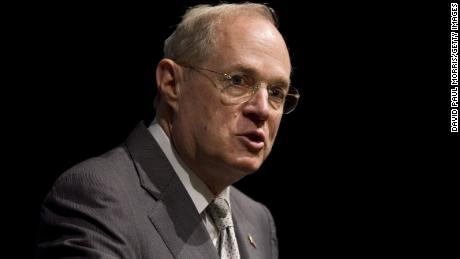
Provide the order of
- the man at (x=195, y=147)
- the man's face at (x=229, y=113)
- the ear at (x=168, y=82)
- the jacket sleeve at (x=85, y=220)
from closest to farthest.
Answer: the jacket sleeve at (x=85, y=220) → the man at (x=195, y=147) → the man's face at (x=229, y=113) → the ear at (x=168, y=82)

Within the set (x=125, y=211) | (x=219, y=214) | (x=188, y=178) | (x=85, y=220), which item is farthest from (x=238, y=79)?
(x=85, y=220)

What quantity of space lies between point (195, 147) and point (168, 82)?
0.90 ft

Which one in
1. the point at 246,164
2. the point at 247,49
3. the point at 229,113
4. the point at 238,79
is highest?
the point at 247,49

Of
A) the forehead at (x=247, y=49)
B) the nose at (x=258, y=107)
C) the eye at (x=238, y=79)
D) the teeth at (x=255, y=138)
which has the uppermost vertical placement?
the forehead at (x=247, y=49)

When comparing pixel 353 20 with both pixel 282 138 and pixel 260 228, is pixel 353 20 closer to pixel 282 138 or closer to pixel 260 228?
pixel 282 138

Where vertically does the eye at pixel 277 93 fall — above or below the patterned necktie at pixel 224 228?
above

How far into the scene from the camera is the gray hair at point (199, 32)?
2332 millimetres

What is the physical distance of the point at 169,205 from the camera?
2.18m

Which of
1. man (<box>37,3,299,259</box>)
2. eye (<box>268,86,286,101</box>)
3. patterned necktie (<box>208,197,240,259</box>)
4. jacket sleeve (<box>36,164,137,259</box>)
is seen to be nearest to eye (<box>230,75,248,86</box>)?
man (<box>37,3,299,259</box>)

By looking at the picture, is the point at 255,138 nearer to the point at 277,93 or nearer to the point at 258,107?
the point at 258,107

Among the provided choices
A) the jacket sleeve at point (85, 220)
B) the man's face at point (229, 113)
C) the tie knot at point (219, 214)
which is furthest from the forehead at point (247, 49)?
the jacket sleeve at point (85, 220)

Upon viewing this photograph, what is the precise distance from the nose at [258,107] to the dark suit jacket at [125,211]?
1.13 feet

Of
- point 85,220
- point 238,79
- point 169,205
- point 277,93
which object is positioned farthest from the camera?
point 277,93

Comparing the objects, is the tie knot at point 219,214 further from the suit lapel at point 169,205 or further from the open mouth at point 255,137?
the open mouth at point 255,137
